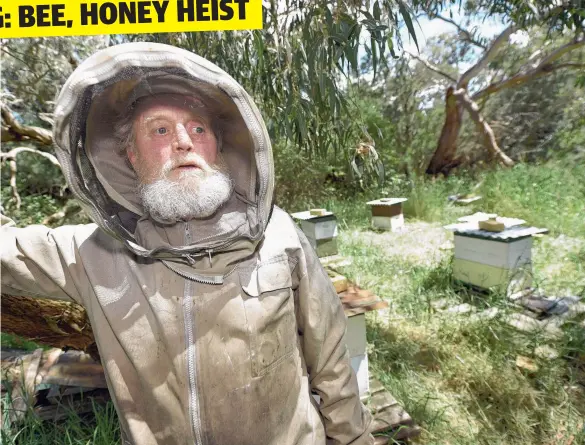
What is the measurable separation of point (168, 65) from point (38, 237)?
1.97ft

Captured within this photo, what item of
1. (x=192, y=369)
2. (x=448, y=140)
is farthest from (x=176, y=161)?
(x=448, y=140)

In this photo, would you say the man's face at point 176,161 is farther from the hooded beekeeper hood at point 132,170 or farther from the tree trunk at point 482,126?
the tree trunk at point 482,126

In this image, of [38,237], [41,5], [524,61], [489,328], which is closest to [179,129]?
[38,237]

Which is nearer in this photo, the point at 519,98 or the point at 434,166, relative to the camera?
the point at 434,166

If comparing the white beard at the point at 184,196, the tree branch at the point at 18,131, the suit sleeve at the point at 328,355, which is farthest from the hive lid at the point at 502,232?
the tree branch at the point at 18,131

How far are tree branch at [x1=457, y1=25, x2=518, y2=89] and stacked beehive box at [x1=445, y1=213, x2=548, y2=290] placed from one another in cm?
666

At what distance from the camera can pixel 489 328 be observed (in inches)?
129

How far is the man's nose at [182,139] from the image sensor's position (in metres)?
1.18

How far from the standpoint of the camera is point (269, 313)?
1.19 m

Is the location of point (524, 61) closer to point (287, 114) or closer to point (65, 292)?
point (287, 114)

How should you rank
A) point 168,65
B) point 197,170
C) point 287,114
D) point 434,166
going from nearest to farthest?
point 168,65
point 197,170
point 287,114
point 434,166

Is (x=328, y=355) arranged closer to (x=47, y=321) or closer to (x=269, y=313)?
(x=269, y=313)

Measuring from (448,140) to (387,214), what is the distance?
5.40 m

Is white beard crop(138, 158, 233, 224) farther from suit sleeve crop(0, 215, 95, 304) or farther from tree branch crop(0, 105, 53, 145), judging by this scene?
tree branch crop(0, 105, 53, 145)
